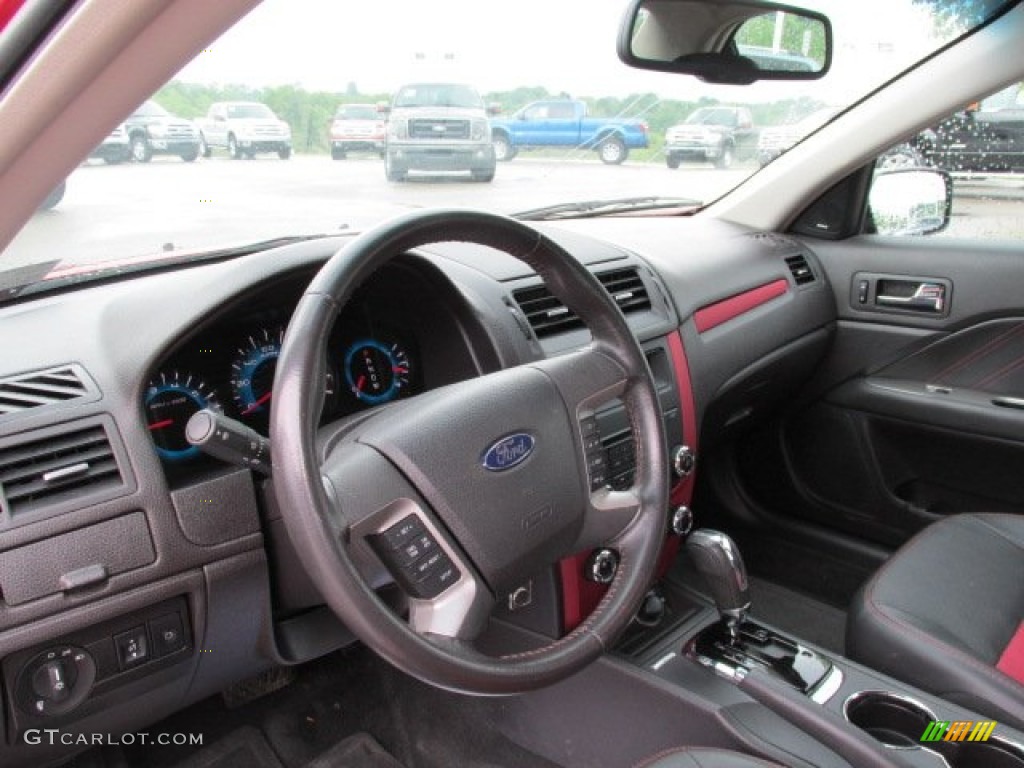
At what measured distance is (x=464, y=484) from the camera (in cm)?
135

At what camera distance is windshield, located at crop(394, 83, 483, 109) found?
2893 mm

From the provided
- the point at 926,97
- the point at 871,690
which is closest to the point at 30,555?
the point at 871,690

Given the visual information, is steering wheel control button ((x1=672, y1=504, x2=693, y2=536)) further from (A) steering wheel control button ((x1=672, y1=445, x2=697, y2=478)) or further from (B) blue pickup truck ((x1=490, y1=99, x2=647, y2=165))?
(B) blue pickup truck ((x1=490, y1=99, x2=647, y2=165))

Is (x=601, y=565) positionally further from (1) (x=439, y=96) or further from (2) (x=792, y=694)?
(1) (x=439, y=96)

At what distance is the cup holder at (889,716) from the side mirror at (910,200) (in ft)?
5.51

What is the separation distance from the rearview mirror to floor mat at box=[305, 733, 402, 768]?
5.97ft

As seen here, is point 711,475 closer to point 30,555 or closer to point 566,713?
point 566,713

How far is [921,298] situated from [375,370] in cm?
181

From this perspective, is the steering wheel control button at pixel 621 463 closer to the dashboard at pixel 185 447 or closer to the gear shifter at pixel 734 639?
the dashboard at pixel 185 447

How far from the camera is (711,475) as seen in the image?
3.15 m

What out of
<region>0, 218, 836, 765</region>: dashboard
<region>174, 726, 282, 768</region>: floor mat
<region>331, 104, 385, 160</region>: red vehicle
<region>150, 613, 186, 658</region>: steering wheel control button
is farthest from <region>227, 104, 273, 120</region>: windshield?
<region>174, 726, 282, 768</region>: floor mat

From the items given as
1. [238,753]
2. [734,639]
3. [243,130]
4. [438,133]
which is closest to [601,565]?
[734,639]

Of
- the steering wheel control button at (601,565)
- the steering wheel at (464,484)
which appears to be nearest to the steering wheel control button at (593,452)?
the steering wheel at (464,484)

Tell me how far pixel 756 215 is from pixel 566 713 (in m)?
1.79
